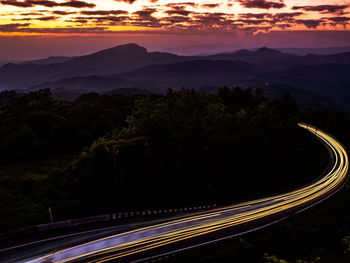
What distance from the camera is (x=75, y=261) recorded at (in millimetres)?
23469

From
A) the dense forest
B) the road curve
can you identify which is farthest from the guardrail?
the road curve

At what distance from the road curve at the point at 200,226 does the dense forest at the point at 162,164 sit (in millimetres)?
2193

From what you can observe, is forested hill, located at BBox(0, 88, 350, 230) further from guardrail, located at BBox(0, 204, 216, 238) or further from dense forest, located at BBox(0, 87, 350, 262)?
guardrail, located at BBox(0, 204, 216, 238)

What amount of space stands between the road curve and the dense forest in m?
2.19

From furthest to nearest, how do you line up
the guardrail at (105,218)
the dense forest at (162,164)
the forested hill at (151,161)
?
the forested hill at (151,161) < the dense forest at (162,164) < the guardrail at (105,218)

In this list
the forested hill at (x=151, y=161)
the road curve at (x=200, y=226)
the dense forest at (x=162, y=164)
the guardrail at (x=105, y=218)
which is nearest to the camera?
the road curve at (x=200, y=226)

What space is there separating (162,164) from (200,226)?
1313cm

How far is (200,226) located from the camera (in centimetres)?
3066

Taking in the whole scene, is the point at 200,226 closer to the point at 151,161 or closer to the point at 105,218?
the point at 105,218

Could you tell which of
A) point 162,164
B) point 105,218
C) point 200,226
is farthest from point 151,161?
point 200,226

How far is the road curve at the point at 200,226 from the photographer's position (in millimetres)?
24595

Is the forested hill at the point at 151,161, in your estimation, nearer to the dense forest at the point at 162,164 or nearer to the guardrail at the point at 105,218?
the dense forest at the point at 162,164

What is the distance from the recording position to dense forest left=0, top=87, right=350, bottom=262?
109ft

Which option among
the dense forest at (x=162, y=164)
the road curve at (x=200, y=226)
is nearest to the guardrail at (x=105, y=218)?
the dense forest at (x=162, y=164)
